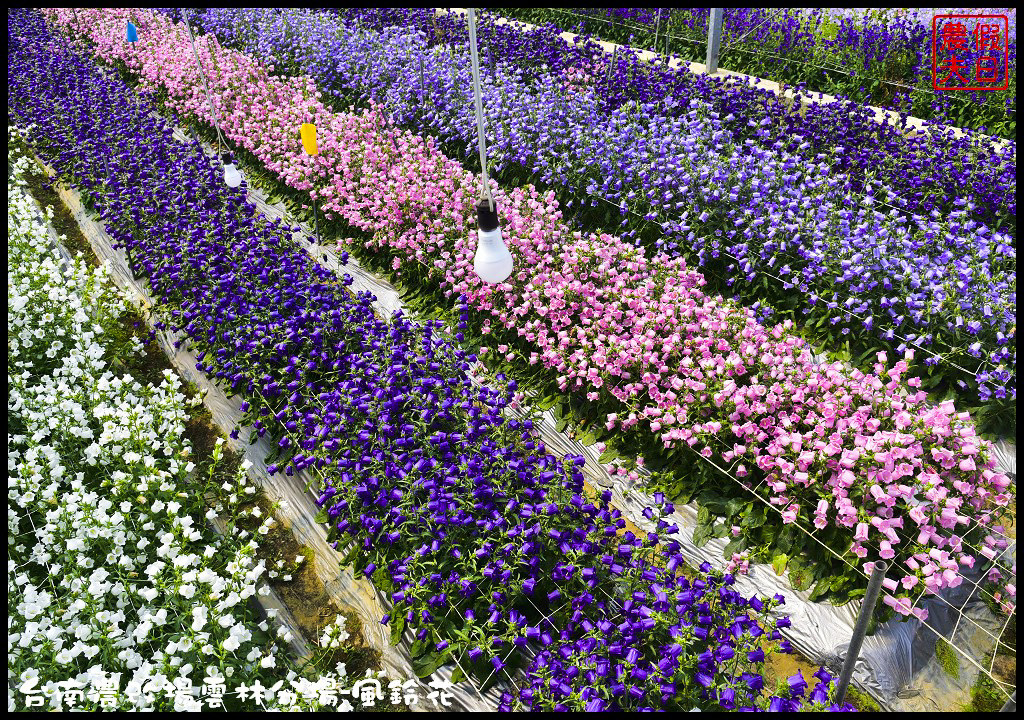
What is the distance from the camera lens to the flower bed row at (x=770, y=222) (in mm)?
4605

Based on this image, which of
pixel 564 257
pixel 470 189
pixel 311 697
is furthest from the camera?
pixel 470 189

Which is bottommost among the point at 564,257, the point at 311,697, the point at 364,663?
the point at 364,663

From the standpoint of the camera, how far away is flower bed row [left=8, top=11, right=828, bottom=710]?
299 centimetres

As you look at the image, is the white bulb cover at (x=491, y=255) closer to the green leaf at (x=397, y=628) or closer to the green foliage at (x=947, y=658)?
the green leaf at (x=397, y=628)

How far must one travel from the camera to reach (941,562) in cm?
327

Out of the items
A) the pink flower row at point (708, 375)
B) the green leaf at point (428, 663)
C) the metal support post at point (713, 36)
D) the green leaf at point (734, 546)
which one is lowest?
the green leaf at point (428, 663)

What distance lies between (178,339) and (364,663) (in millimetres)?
3571

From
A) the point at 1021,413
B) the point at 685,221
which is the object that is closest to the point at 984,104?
the point at 685,221

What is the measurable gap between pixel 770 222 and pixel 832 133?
89.4 inches

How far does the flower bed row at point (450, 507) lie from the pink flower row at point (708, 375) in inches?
27.8

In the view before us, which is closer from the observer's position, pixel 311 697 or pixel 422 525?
pixel 311 697

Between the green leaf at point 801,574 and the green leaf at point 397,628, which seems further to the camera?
the green leaf at point 801,574

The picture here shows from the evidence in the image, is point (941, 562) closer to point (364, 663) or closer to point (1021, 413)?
point (1021, 413)

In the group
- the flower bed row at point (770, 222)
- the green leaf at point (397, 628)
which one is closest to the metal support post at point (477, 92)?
the green leaf at point (397, 628)
